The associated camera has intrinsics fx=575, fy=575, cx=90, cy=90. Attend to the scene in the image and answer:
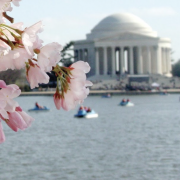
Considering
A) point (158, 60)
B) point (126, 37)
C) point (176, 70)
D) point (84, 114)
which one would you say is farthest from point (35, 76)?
point (176, 70)

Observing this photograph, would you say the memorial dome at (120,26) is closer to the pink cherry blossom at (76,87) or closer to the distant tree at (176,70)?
the distant tree at (176,70)

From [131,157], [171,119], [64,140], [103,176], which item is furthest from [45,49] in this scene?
[171,119]

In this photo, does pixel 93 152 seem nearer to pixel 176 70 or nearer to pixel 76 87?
pixel 76 87

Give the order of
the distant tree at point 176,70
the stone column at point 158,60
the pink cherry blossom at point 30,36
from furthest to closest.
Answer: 1. the distant tree at point 176,70
2. the stone column at point 158,60
3. the pink cherry blossom at point 30,36

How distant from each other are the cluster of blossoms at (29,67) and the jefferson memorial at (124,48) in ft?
559

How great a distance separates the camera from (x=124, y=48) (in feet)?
591

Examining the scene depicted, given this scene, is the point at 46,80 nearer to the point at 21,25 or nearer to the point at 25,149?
the point at 21,25

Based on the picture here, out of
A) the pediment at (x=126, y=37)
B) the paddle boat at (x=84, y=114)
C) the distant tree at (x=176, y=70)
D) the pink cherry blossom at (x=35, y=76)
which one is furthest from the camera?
the distant tree at (x=176, y=70)

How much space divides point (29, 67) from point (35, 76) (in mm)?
44

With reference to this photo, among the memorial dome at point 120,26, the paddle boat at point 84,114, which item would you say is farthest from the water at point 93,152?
the memorial dome at point 120,26

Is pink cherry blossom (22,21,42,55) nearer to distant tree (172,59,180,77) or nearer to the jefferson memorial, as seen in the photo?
the jefferson memorial

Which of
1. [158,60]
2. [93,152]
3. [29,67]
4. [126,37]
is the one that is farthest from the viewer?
[158,60]

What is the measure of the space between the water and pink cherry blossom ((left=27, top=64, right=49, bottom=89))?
→ 27.4 m

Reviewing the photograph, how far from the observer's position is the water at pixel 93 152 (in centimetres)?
3098
